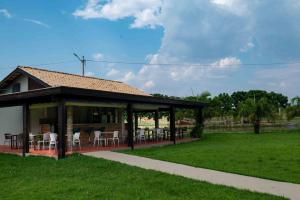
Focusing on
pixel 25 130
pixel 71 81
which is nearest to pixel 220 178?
pixel 25 130

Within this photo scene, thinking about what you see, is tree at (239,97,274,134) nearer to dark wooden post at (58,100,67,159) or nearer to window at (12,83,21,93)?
window at (12,83,21,93)

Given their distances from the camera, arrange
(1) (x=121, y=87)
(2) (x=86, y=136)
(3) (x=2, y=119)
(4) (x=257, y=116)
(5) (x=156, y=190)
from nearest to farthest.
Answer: (5) (x=156, y=190)
(2) (x=86, y=136)
(3) (x=2, y=119)
(1) (x=121, y=87)
(4) (x=257, y=116)

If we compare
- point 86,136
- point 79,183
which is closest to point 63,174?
point 79,183

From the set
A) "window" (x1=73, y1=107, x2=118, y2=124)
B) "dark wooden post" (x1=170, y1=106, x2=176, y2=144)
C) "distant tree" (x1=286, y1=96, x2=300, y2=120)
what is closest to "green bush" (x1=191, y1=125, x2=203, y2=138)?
"dark wooden post" (x1=170, y1=106, x2=176, y2=144)

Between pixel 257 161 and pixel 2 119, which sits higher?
pixel 2 119

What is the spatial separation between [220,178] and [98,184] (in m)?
3.09

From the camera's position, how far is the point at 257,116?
31094mm

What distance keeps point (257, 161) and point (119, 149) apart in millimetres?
6697

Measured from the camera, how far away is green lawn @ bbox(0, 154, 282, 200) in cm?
768

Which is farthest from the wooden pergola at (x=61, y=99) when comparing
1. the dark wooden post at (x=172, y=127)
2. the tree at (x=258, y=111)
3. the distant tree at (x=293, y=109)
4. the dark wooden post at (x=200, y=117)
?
the distant tree at (x=293, y=109)

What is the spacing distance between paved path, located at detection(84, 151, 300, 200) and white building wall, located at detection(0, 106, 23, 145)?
912 centimetres

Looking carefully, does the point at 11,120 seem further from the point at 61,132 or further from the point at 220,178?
the point at 220,178

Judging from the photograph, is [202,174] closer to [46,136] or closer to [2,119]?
[46,136]

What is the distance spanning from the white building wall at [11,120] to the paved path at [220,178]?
29.9ft
